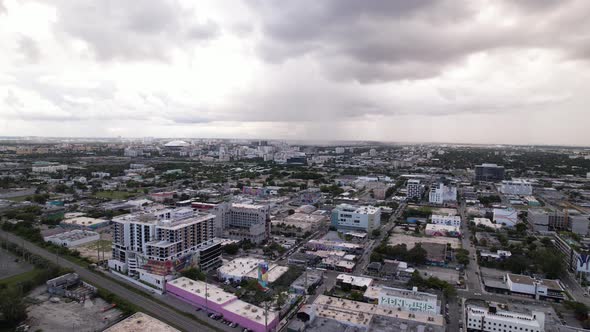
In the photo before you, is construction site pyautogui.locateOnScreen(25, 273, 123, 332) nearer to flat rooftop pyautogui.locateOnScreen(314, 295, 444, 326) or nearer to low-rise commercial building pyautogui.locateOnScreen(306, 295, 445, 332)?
low-rise commercial building pyautogui.locateOnScreen(306, 295, 445, 332)

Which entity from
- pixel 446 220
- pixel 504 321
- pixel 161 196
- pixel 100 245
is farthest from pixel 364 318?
pixel 161 196

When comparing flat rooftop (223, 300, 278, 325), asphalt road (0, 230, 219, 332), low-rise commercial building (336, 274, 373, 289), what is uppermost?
flat rooftop (223, 300, 278, 325)

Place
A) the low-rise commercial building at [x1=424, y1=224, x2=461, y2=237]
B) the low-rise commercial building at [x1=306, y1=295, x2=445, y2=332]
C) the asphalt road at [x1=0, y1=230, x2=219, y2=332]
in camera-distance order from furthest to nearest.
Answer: the low-rise commercial building at [x1=424, y1=224, x2=461, y2=237] < the asphalt road at [x1=0, y1=230, x2=219, y2=332] < the low-rise commercial building at [x1=306, y1=295, x2=445, y2=332]

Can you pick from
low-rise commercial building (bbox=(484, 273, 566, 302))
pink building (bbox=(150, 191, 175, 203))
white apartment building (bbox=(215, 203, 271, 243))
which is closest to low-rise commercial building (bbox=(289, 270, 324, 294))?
white apartment building (bbox=(215, 203, 271, 243))

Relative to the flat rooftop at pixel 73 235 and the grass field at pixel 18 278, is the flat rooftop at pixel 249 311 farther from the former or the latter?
the flat rooftop at pixel 73 235

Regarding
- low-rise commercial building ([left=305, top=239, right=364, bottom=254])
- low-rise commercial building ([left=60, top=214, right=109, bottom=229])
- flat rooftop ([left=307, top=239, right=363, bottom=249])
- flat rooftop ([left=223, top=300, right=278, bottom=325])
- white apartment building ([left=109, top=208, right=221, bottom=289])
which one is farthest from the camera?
low-rise commercial building ([left=60, top=214, right=109, bottom=229])

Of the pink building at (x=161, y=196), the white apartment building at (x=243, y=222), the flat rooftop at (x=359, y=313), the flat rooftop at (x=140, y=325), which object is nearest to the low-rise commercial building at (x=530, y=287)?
the flat rooftop at (x=359, y=313)
